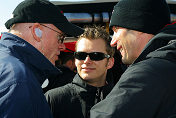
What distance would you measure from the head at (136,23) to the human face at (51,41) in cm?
54

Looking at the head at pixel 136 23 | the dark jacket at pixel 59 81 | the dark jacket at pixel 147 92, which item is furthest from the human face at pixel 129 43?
the dark jacket at pixel 59 81

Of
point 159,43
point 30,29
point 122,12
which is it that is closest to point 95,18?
→ point 122,12

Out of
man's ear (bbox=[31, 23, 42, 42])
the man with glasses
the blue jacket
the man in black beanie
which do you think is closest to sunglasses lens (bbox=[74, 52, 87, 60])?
the man with glasses

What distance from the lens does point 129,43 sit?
1.87 meters

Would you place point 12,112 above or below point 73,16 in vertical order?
below

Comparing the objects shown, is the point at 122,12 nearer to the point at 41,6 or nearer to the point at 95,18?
the point at 41,6

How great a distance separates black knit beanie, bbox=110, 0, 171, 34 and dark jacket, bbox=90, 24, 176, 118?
45 cm

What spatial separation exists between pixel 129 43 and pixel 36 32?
81cm

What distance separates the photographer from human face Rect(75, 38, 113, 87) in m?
2.59

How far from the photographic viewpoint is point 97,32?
9.12 feet

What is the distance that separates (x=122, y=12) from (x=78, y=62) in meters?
1.04

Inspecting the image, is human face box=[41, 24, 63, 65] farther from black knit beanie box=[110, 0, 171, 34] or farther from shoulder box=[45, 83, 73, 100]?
black knit beanie box=[110, 0, 171, 34]

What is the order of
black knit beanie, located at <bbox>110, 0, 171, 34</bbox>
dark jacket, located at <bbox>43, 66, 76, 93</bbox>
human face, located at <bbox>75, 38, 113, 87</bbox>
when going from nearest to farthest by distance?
black knit beanie, located at <bbox>110, 0, 171, 34</bbox>, human face, located at <bbox>75, 38, 113, 87</bbox>, dark jacket, located at <bbox>43, 66, 76, 93</bbox>

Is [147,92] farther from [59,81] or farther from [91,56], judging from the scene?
[59,81]
